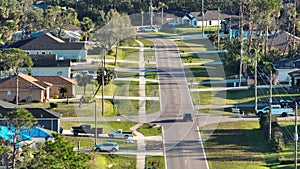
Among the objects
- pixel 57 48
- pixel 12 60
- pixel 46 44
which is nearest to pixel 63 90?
pixel 12 60

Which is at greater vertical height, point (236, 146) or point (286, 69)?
point (286, 69)

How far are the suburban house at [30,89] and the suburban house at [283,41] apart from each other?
33480 mm

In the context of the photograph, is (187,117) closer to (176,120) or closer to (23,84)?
(176,120)

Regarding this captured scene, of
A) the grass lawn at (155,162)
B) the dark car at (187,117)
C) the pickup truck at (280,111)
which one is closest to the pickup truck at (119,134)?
the grass lawn at (155,162)

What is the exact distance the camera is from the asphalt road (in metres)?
58.4

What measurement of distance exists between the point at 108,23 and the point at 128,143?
52.9 metres

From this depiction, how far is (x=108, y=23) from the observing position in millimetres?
115250

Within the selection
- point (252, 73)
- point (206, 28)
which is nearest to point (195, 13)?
point (206, 28)

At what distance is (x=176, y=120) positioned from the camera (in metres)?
71.7

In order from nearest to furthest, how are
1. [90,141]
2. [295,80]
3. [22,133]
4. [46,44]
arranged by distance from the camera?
[22,133], [90,141], [295,80], [46,44]

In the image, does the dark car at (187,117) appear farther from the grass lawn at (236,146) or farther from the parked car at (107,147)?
the parked car at (107,147)

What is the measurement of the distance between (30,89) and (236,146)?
962 inches

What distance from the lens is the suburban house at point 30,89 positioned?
7931 centimetres

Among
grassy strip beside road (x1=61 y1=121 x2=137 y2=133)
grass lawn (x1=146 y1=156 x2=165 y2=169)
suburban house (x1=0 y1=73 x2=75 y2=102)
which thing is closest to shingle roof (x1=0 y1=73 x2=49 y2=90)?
suburban house (x1=0 y1=73 x2=75 y2=102)
